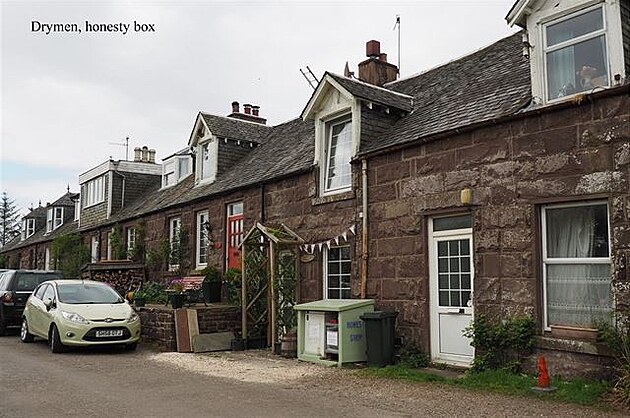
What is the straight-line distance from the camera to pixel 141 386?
9477 millimetres

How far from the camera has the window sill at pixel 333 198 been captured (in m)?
13.1

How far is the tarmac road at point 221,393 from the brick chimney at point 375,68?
8.41m

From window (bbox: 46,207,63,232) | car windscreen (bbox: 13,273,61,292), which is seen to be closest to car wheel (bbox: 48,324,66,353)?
car windscreen (bbox: 13,273,61,292)

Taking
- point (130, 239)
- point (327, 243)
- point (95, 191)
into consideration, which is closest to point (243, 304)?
point (327, 243)

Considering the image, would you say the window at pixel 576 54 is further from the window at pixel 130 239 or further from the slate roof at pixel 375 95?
the window at pixel 130 239

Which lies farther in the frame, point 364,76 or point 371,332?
point 364,76

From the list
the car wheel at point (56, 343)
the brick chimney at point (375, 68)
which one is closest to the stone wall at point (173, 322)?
the car wheel at point (56, 343)

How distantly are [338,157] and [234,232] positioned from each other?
16.3 ft

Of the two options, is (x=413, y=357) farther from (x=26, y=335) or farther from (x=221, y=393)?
(x=26, y=335)

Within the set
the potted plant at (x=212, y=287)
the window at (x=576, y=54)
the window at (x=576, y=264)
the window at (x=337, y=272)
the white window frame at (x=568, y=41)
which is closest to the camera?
the window at (x=576, y=264)

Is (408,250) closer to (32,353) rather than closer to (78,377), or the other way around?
(78,377)

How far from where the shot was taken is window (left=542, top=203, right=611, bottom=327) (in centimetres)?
885

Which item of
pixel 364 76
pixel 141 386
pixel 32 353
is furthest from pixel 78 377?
pixel 364 76

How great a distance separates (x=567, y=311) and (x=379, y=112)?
5994mm
